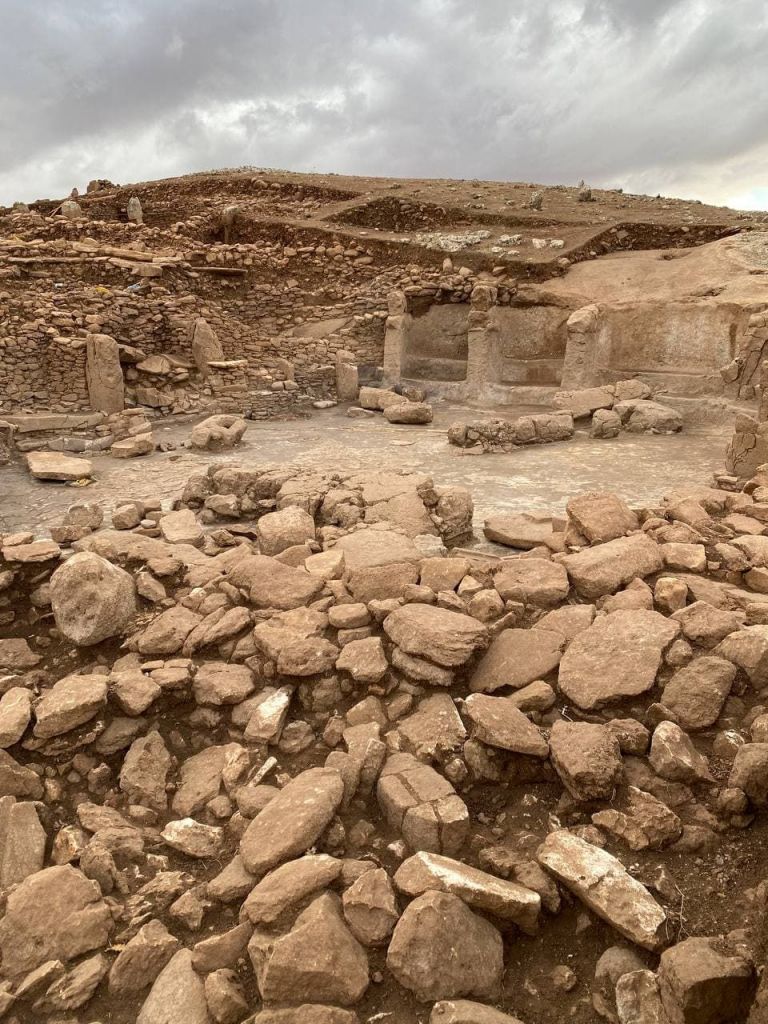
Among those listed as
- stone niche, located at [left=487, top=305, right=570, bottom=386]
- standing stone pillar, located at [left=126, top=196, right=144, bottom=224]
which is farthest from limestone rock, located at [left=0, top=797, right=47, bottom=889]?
standing stone pillar, located at [left=126, top=196, right=144, bottom=224]

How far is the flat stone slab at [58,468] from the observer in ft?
23.0

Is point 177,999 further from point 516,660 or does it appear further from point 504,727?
point 516,660

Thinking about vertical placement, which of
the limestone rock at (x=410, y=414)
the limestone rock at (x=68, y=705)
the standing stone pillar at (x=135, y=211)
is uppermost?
the standing stone pillar at (x=135, y=211)

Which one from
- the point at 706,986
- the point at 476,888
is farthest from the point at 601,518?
the point at 706,986

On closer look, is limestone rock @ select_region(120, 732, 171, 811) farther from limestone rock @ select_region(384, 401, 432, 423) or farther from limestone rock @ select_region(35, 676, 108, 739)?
limestone rock @ select_region(384, 401, 432, 423)

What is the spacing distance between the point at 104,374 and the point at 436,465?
21.4ft

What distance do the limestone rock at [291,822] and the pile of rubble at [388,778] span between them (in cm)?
1

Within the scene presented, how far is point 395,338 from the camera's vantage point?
1273 centimetres

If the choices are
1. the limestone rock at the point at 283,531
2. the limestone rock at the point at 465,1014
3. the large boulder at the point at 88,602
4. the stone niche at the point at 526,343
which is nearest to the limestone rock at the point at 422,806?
the limestone rock at the point at 465,1014

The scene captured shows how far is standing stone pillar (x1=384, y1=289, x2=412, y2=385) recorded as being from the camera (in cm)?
1264

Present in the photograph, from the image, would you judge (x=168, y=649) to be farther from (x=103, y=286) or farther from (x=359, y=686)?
(x=103, y=286)

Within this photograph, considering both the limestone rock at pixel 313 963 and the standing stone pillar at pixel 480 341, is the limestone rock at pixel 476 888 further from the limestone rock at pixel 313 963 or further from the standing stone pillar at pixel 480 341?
the standing stone pillar at pixel 480 341

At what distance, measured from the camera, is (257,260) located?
14547 mm

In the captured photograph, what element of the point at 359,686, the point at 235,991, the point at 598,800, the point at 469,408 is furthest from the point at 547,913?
the point at 469,408
